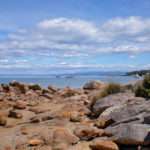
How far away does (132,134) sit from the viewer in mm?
11453

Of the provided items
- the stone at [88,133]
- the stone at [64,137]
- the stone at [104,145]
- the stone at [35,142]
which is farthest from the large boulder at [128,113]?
the stone at [35,142]

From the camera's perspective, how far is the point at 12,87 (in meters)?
27.9

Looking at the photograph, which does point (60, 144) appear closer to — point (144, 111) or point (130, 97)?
point (144, 111)

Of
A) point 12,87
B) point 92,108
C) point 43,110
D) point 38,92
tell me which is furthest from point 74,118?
point 12,87

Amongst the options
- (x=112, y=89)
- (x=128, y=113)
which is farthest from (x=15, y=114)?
(x=128, y=113)

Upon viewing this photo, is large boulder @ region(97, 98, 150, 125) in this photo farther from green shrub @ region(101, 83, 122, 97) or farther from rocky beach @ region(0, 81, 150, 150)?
green shrub @ region(101, 83, 122, 97)

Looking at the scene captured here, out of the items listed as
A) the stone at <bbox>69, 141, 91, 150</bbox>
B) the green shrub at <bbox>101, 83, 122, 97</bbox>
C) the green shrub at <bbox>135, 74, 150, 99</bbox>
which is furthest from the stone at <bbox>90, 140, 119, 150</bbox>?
the green shrub at <bbox>101, 83, 122, 97</bbox>

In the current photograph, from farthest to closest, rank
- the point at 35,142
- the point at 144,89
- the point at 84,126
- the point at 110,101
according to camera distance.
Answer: the point at 144,89
the point at 110,101
the point at 84,126
the point at 35,142

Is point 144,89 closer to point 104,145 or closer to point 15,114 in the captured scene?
point 15,114

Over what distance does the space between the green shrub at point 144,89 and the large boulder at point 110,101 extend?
1.05 ft

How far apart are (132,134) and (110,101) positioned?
4817 millimetres

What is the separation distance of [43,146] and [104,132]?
173 cm

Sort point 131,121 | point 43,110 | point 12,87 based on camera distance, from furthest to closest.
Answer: point 12,87 → point 43,110 → point 131,121

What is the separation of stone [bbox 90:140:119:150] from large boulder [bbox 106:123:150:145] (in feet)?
0.84
